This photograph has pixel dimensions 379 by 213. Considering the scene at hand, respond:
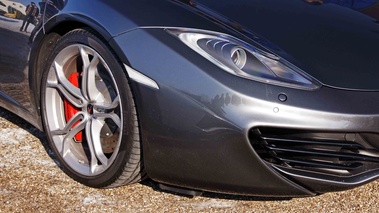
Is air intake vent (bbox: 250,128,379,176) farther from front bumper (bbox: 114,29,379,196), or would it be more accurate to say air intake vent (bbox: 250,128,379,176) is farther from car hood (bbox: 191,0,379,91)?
car hood (bbox: 191,0,379,91)

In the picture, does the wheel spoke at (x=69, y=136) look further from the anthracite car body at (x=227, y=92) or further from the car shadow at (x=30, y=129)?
the car shadow at (x=30, y=129)

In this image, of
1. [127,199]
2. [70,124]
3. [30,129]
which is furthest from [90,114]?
[30,129]

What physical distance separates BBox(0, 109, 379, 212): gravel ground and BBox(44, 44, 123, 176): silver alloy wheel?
14 centimetres

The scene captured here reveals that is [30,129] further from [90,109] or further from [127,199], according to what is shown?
[127,199]

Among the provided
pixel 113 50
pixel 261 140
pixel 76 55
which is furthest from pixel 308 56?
pixel 76 55

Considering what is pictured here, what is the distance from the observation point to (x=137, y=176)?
3.71m

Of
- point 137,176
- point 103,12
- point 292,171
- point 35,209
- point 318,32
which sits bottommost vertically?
point 35,209

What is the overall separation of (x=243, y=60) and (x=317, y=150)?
0.50 meters

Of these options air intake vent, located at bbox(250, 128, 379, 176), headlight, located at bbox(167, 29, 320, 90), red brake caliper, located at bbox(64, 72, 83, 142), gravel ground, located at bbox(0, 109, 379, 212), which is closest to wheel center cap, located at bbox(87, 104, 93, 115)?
red brake caliper, located at bbox(64, 72, 83, 142)

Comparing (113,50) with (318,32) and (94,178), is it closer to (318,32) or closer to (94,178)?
(94,178)

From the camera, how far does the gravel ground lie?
145 inches

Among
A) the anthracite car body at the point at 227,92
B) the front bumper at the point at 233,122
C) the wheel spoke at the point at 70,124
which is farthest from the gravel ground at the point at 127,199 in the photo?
the front bumper at the point at 233,122

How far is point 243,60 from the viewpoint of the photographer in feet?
10.8

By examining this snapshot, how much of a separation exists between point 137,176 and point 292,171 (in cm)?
83
